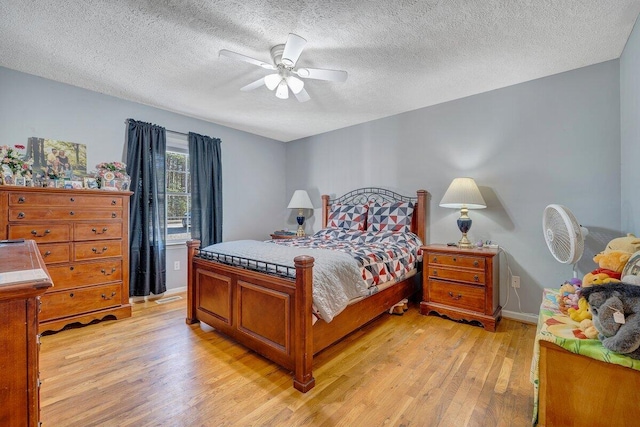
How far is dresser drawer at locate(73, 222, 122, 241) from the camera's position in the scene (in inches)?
106

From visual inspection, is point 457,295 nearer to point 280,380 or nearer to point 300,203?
point 280,380

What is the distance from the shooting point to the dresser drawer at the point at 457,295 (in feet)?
8.81

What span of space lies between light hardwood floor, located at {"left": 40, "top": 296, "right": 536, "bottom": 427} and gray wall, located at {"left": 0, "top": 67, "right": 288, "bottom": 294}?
1704 millimetres

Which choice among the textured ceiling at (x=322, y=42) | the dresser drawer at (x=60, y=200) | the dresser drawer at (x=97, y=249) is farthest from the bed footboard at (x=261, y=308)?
the textured ceiling at (x=322, y=42)

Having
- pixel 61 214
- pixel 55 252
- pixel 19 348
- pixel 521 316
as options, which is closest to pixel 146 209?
pixel 61 214

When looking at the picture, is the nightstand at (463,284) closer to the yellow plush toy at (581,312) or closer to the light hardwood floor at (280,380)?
the light hardwood floor at (280,380)

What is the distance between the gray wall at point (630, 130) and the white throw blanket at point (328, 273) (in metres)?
2.02

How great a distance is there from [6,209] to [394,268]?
339 centimetres

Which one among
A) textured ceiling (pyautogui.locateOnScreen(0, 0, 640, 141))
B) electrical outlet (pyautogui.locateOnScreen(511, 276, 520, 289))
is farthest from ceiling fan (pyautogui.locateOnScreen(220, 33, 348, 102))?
electrical outlet (pyautogui.locateOnScreen(511, 276, 520, 289))

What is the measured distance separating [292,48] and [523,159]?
8.23 ft

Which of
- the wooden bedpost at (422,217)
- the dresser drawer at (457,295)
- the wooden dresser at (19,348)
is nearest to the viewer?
the wooden dresser at (19,348)

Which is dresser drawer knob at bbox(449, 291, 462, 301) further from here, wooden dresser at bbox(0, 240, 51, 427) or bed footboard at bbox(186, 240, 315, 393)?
wooden dresser at bbox(0, 240, 51, 427)

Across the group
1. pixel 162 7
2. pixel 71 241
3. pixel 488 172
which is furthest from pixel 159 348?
pixel 488 172

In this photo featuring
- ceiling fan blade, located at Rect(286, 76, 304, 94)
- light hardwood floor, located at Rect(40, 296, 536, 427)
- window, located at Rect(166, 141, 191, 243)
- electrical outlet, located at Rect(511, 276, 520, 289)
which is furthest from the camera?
window, located at Rect(166, 141, 191, 243)
